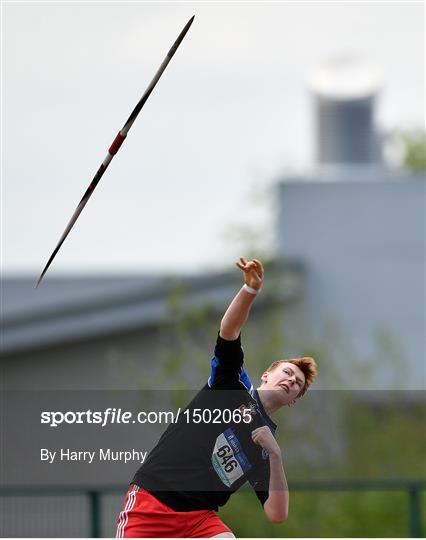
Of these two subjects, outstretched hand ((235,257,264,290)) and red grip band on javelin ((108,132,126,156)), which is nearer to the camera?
outstretched hand ((235,257,264,290))

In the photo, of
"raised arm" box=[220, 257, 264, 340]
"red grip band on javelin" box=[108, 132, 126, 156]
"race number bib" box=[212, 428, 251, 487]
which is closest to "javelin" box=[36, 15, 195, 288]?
"red grip band on javelin" box=[108, 132, 126, 156]

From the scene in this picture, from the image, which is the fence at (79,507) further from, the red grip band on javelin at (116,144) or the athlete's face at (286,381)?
the red grip band on javelin at (116,144)

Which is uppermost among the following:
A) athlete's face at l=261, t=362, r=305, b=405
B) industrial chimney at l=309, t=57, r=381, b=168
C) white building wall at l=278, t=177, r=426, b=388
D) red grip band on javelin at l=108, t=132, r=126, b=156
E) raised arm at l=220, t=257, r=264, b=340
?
industrial chimney at l=309, t=57, r=381, b=168

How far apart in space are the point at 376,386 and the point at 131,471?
9905mm

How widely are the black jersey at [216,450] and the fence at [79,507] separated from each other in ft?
14.8

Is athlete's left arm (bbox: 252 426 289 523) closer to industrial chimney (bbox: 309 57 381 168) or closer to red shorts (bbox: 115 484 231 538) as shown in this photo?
red shorts (bbox: 115 484 231 538)

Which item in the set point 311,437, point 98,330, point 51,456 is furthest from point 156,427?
point 98,330

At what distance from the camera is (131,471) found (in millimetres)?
6625

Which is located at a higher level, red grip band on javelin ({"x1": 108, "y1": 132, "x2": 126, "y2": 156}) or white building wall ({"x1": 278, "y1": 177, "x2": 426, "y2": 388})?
white building wall ({"x1": 278, "y1": 177, "x2": 426, "y2": 388})

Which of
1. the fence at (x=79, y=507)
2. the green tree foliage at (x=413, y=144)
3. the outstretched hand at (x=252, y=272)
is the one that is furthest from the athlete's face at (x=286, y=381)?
the green tree foliage at (x=413, y=144)

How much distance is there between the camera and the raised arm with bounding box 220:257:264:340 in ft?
19.3

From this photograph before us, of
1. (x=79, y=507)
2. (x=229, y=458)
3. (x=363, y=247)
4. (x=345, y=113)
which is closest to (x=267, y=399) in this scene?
(x=229, y=458)

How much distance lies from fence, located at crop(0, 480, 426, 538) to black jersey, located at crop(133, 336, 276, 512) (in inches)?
177

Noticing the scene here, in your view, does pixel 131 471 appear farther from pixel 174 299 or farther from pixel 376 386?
pixel 376 386
